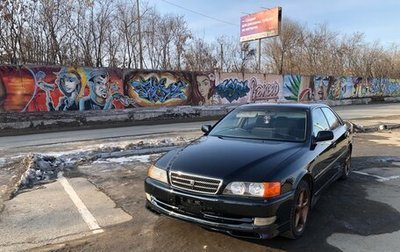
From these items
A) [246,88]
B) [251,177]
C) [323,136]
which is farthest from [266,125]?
[246,88]

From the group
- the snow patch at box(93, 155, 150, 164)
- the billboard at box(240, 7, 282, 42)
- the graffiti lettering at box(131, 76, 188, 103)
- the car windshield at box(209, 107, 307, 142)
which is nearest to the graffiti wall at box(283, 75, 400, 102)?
the billboard at box(240, 7, 282, 42)

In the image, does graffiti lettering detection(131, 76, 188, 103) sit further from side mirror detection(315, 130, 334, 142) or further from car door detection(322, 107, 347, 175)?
side mirror detection(315, 130, 334, 142)

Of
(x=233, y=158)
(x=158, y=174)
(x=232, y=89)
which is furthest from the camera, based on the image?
(x=232, y=89)

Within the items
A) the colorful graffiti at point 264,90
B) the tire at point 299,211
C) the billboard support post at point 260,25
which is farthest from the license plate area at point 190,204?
the billboard support post at point 260,25

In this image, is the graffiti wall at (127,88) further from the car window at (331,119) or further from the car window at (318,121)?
the car window at (318,121)

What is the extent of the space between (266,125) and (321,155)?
0.83 m

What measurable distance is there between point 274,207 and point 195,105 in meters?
22.3

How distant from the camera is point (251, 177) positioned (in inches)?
159

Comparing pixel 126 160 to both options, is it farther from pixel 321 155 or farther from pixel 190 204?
pixel 190 204

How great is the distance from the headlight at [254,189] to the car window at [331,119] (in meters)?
2.86

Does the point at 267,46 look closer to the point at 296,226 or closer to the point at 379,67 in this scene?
the point at 379,67

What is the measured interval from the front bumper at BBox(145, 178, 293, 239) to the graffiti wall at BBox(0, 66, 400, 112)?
17.1 meters

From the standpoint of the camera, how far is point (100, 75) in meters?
21.7

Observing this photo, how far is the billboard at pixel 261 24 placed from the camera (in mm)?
38562
